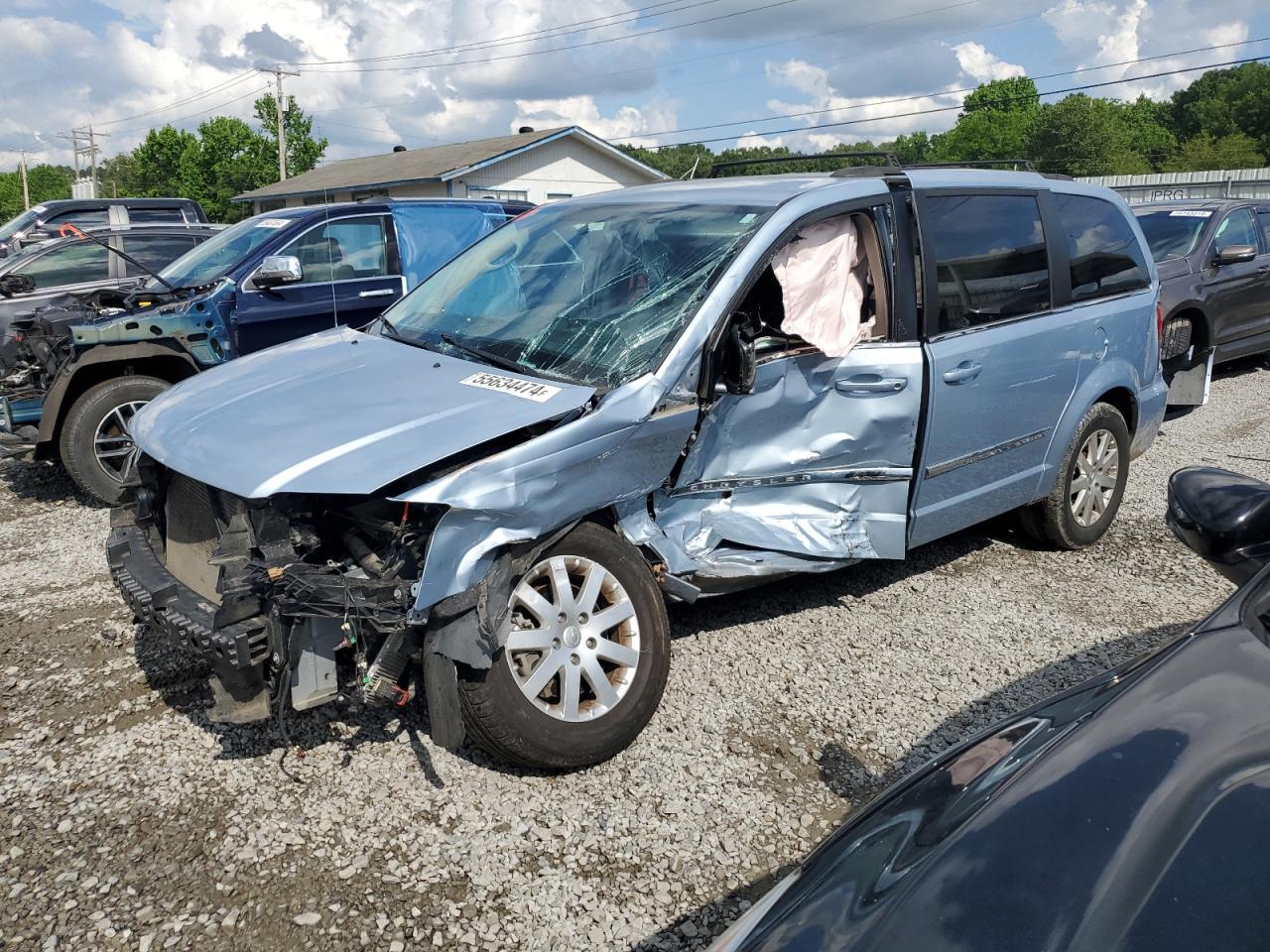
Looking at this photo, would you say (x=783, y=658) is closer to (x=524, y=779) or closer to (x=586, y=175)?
(x=524, y=779)

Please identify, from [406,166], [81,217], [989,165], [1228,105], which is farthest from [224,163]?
[1228,105]

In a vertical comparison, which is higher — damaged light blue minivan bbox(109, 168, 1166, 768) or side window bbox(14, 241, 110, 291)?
side window bbox(14, 241, 110, 291)

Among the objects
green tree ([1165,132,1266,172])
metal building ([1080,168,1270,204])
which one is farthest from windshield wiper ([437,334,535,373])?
green tree ([1165,132,1266,172])

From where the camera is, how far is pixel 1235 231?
988 centimetres

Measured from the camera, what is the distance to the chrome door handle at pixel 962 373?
416cm

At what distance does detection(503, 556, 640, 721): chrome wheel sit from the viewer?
314 cm

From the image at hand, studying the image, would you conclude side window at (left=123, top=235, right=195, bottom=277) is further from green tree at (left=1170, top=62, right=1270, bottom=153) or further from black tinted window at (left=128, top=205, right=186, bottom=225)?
green tree at (left=1170, top=62, right=1270, bottom=153)

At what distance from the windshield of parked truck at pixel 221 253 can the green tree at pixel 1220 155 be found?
66.3m

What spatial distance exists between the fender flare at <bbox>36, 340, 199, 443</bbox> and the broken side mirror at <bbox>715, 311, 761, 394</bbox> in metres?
4.48

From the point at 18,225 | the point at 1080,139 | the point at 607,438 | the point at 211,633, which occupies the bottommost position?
the point at 211,633

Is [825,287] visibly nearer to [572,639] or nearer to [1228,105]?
[572,639]

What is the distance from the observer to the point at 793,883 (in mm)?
1704

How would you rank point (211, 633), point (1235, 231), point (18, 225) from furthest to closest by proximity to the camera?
point (18, 225), point (1235, 231), point (211, 633)

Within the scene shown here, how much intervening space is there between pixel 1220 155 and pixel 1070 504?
7113 centimetres
